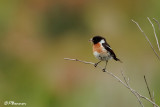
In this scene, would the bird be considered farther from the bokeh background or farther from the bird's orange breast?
the bokeh background

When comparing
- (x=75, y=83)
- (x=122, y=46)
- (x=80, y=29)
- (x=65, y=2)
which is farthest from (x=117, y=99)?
(x=65, y=2)

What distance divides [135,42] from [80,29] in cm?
204

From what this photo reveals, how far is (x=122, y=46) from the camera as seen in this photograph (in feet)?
45.2

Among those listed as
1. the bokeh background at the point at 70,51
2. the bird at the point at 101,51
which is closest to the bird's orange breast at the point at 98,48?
the bird at the point at 101,51

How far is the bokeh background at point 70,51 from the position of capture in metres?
11.4

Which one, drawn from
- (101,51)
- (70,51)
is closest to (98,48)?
(101,51)

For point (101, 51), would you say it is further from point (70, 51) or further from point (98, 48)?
point (70, 51)

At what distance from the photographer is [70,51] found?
14320 mm

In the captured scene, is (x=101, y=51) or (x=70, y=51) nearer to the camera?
(x=101, y=51)

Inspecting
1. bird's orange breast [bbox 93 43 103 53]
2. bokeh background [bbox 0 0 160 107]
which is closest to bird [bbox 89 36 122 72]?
bird's orange breast [bbox 93 43 103 53]

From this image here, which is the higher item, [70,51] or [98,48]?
[70,51]

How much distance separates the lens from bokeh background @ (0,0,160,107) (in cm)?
1137

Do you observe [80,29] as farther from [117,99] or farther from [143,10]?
[117,99]

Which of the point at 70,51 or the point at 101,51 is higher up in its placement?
the point at 70,51
